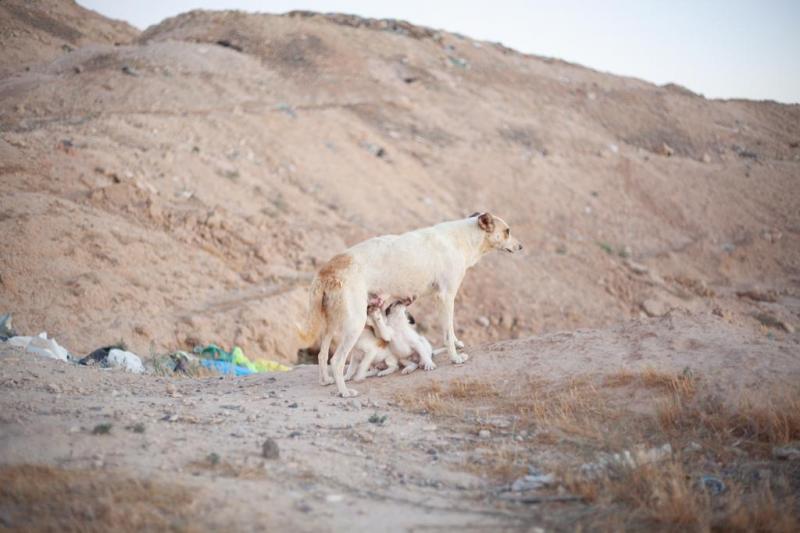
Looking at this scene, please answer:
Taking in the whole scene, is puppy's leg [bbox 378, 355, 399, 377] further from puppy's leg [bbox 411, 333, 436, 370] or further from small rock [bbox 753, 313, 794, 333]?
small rock [bbox 753, 313, 794, 333]

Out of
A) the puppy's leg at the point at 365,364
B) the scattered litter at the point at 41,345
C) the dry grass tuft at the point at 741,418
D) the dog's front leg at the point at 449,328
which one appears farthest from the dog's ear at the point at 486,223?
the scattered litter at the point at 41,345

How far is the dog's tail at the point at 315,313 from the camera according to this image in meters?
7.50

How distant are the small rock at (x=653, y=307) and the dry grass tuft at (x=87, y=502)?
15555 mm

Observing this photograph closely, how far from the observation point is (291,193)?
17.9m

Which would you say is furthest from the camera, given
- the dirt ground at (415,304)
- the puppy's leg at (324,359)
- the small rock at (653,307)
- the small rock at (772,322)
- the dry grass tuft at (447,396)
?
the small rock at (653,307)

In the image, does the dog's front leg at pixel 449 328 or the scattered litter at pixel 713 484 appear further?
the dog's front leg at pixel 449 328

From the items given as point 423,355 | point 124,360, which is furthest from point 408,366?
point 124,360

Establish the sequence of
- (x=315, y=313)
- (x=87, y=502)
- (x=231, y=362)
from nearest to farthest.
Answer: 1. (x=87, y=502)
2. (x=315, y=313)
3. (x=231, y=362)

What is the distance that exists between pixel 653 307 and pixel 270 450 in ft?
48.6

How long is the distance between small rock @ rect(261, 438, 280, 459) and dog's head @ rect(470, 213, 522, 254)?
4604 mm

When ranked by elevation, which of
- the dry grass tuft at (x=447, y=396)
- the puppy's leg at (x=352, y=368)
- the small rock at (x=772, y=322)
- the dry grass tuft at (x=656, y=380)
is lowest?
the puppy's leg at (x=352, y=368)

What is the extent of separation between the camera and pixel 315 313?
25.0 feet

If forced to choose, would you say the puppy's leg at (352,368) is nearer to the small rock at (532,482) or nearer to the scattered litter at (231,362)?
the scattered litter at (231,362)

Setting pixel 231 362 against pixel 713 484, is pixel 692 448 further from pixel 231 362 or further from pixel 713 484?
pixel 231 362
